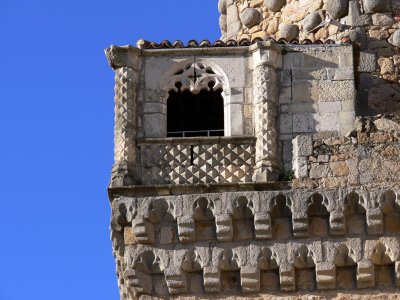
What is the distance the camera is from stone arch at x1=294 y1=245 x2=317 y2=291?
20.1 meters

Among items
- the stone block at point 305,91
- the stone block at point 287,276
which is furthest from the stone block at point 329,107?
the stone block at point 287,276

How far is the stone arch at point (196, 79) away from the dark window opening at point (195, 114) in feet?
0.49

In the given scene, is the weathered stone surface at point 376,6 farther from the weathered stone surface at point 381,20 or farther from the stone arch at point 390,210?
the stone arch at point 390,210

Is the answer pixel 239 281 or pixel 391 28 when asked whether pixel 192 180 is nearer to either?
pixel 239 281

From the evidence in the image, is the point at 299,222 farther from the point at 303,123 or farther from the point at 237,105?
the point at 237,105

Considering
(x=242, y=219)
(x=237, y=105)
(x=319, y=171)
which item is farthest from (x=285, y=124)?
(x=242, y=219)

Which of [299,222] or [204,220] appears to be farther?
[204,220]

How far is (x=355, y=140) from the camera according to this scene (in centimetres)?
2056

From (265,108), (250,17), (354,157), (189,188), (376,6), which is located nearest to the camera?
(354,157)

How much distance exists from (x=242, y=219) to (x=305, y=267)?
864 mm

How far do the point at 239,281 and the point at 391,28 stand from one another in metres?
5.24

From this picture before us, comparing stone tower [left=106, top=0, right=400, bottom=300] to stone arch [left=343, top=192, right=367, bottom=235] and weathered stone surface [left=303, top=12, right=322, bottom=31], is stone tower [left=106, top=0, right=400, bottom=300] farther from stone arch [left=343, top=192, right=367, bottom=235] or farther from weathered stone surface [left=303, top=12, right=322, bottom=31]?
weathered stone surface [left=303, top=12, right=322, bottom=31]

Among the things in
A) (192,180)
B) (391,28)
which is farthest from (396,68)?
(192,180)

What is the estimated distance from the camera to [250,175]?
20.7 m
